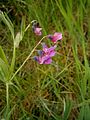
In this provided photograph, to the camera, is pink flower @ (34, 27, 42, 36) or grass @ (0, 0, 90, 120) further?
pink flower @ (34, 27, 42, 36)

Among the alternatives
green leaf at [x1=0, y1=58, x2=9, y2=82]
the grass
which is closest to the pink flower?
the grass

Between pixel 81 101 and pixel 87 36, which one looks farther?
pixel 87 36

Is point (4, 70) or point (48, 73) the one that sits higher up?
point (4, 70)

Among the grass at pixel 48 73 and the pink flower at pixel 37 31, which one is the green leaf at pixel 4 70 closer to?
the grass at pixel 48 73

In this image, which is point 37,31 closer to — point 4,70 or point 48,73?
point 48,73

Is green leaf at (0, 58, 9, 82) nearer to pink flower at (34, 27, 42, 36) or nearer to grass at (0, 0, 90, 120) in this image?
grass at (0, 0, 90, 120)

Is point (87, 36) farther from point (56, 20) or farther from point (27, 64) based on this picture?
point (27, 64)

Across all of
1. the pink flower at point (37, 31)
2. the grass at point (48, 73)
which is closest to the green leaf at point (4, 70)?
the grass at point (48, 73)

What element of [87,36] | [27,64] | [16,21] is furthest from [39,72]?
[16,21]

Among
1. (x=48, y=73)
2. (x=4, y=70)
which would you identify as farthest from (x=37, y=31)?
(x=4, y=70)
